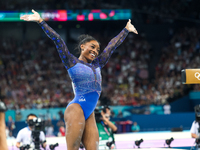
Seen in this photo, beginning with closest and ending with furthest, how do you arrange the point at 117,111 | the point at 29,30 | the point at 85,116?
the point at 85,116, the point at 117,111, the point at 29,30

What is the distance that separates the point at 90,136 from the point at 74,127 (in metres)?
0.23

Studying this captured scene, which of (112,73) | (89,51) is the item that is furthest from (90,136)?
(112,73)

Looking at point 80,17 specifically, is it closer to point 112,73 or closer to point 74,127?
point 112,73

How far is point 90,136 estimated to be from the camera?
317 centimetres

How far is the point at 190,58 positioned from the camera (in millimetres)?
18500

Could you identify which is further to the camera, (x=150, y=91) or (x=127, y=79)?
(x=127, y=79)

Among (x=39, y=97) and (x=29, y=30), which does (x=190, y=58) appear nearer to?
(x=39, y=97)

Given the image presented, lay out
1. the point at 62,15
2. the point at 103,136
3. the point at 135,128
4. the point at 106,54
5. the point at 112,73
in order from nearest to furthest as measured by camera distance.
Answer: the point at 106,54, the point at 103,136, the point at 135,128, the point at 62,15, the point at 112,73

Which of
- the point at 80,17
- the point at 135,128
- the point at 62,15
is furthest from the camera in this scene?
the point at 80,17

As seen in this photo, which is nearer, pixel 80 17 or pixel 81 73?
pixel 81 73

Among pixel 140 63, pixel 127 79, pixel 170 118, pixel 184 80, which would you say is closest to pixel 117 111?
pixel 170 118

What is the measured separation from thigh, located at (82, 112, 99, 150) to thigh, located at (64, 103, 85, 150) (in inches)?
5.0

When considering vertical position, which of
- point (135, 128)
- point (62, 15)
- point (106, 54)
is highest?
point (62, 15)

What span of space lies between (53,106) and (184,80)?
12.1 m
